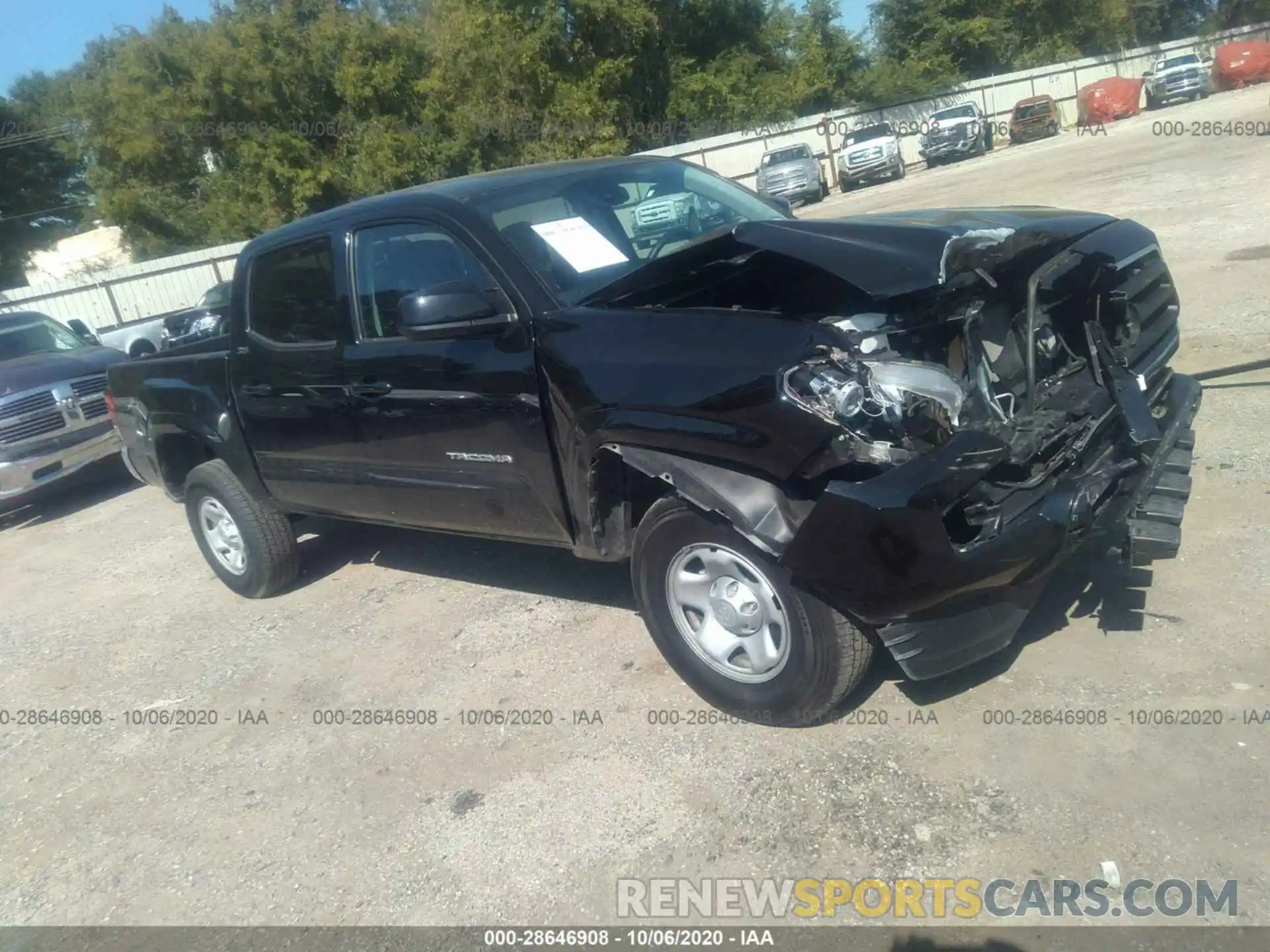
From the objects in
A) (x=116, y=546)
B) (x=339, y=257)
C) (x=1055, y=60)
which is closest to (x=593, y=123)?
(x=1055, y=60)

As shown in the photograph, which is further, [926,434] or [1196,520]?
[1196,520]

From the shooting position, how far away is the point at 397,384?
459cm

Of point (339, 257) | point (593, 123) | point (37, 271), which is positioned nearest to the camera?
point (339, 257)

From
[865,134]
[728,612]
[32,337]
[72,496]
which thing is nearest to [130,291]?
[32,337]

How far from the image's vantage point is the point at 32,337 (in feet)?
34.7

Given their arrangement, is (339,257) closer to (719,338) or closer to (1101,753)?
(719,338)

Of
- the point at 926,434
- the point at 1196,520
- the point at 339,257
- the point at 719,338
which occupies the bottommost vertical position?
the point at 1196,520

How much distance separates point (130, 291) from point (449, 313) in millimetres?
25954

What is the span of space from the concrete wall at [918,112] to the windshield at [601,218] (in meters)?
29.5

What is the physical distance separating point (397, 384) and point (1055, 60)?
51.7 m

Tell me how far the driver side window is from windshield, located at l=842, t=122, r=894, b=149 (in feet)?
96.7

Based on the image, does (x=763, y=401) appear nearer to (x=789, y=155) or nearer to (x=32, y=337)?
(x=32, y=337)

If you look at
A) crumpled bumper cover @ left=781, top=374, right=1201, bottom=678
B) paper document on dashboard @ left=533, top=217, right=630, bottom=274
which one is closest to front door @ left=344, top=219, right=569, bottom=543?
paper document on dashboard @ left=533, top=217, right=630, bottom=274

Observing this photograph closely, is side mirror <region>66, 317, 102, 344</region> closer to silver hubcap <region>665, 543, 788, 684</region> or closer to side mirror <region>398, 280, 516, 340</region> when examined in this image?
side mirror <region>398, 280, 516, 340</region>
